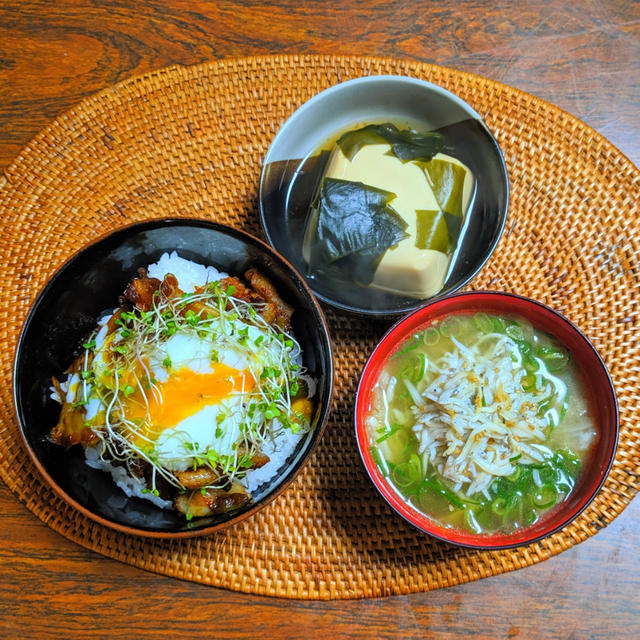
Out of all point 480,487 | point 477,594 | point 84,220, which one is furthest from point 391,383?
point 84,220

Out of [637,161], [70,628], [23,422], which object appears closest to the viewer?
[23,422]

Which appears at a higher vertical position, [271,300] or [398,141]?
[398,141]

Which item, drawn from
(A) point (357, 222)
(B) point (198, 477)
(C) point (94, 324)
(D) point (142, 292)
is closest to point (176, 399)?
(B) point (198, 477)

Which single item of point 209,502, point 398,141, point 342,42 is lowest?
point 209,502

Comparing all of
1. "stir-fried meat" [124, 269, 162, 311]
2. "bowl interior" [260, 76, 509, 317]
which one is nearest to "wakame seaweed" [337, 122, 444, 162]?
"bowl interior" [260, 76, 509, 317]

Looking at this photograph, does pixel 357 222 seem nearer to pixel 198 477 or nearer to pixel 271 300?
pixel 271 300

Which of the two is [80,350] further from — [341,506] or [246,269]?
[341,506]

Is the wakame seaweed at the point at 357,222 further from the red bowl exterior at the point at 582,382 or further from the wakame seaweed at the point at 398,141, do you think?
the red bowl exterior at the point at 582,382
